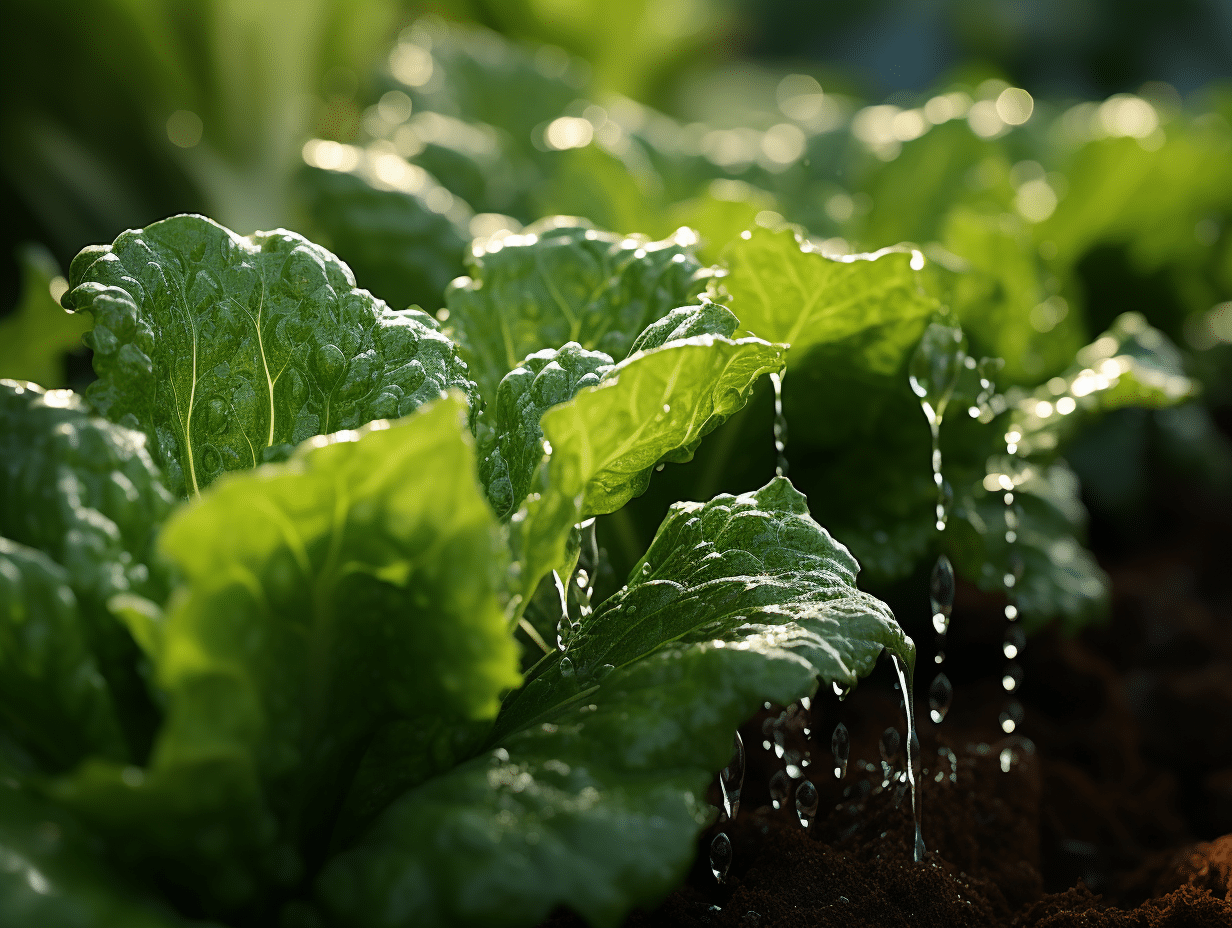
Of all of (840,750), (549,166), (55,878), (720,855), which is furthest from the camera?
(549,166)

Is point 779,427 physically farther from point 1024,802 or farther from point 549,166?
point 549,166

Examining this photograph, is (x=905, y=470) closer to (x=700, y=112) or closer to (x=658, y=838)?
(x=658, y=838)

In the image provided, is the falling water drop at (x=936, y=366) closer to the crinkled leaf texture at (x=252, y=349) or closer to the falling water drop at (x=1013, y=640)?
the falling water drop at (x=1013, y=640)

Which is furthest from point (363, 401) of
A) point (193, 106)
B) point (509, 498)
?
point (193, 106)

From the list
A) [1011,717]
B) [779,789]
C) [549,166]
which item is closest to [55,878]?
[779,789]

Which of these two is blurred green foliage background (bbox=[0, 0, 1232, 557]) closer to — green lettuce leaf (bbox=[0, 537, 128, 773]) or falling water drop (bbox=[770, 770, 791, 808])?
falling water drop (bbox=[770, 770, 791, 808])

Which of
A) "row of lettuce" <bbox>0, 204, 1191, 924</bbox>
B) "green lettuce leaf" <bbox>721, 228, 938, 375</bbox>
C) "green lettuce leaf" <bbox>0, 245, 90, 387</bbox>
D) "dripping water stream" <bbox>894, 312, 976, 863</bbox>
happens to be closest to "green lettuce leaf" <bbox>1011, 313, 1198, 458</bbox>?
"dripping water stream" <bbox>894, 312, 976, 863</bbox>
